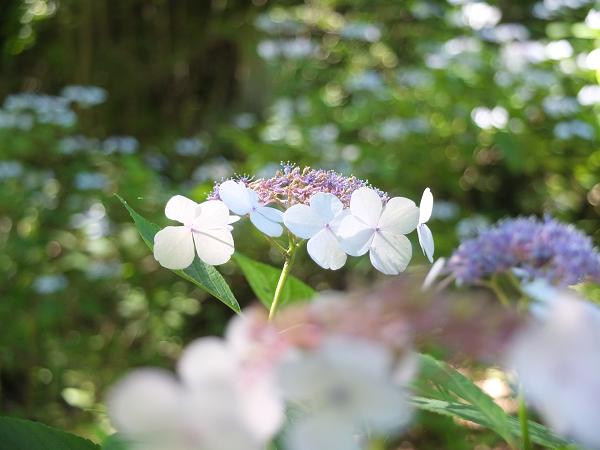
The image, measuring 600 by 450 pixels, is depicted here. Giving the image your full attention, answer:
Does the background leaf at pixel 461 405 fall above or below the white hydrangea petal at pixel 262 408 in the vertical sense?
below

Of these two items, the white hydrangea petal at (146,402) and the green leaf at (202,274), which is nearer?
the white hydrangea petal at (146,402)

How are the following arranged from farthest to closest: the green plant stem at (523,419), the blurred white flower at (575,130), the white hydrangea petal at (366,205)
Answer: the blurred white flower at (575,130)
the white hydrangea petal at (366,205)
the green plant stem at (523,419)

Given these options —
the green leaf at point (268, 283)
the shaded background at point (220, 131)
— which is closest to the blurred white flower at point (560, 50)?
the shaded background at point (220, 131)

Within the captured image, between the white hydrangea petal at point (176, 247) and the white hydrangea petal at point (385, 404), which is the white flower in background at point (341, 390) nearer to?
the white hydrangea petal at point (385, 404)

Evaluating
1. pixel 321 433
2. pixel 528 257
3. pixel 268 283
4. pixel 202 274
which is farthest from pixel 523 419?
pixel 268 283

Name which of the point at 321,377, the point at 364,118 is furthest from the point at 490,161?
the point at 321,377

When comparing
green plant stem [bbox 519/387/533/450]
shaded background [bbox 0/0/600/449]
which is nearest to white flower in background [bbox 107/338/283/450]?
green plant stem [bbox 519/387/533/450]

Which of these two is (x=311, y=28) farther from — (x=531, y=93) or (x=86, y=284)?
(x=86, y=284)
